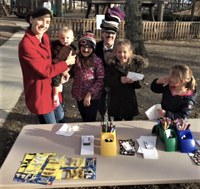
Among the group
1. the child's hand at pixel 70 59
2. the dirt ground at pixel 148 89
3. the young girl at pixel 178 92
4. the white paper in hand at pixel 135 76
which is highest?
the child's hand at pixel 70 59

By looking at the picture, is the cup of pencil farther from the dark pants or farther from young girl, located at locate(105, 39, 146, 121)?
the dark pants

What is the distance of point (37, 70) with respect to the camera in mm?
2947

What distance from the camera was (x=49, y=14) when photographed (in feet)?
9.89

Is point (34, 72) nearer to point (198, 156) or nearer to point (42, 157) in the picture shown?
point (42, 157)

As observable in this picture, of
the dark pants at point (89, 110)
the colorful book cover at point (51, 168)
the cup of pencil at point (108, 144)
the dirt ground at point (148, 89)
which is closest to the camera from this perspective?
the colorful book cover at point (51, 168)

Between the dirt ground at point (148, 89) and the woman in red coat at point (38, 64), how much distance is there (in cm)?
111

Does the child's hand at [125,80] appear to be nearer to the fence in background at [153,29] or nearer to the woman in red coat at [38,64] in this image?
the woman in red coat at [38,64]

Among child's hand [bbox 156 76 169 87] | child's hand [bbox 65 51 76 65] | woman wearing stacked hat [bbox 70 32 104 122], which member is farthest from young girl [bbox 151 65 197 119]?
child's hand [bbox 65 51 76 65]

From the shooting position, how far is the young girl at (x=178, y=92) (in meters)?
3.04

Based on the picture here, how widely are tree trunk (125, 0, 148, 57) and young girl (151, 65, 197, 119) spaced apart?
6114mm

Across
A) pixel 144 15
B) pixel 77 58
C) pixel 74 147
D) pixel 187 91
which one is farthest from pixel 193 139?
pixel 144 15

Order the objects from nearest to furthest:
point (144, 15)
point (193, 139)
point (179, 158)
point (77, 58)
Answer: point (179, 158), point (193, 139), point (77, 58), point (144, 15)

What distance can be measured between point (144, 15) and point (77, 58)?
20.0m

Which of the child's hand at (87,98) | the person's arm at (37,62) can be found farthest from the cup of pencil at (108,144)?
the child's hand at (87,98)
